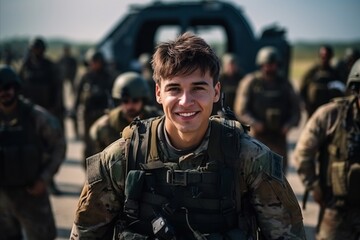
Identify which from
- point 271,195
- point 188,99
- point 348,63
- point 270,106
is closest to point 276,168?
point 271,195

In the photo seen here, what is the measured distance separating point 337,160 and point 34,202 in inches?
89.1

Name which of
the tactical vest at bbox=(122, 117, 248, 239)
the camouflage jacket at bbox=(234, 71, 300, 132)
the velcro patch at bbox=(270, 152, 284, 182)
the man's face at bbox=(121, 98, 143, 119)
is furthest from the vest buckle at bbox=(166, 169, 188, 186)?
the camouflage jacket at bbox=(234, 71, 300, 132)

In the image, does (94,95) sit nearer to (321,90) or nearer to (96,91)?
(96,91)

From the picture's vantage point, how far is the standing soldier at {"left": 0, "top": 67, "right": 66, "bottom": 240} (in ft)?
12.3

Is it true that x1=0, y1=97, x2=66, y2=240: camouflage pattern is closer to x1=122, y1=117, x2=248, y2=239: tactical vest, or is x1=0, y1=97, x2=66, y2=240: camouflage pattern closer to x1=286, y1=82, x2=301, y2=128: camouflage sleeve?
x1=122, y1=117, x2=248, y2=239: tactical vest

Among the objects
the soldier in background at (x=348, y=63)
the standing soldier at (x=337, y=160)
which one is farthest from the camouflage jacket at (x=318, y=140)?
the soldier in background at (x=348, y=63)

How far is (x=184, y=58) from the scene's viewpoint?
1.94 metres

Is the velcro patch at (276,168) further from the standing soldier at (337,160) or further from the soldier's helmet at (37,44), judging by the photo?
the soldier's helmet at (37,44)

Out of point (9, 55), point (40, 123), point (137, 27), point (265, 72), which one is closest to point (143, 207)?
point (40, 123)

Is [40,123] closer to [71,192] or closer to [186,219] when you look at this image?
[186,219]

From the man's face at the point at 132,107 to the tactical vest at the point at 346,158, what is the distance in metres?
1.52

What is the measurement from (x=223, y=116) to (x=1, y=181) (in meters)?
2.17

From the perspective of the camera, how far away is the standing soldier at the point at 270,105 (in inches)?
231

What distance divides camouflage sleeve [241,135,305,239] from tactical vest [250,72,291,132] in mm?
3895
